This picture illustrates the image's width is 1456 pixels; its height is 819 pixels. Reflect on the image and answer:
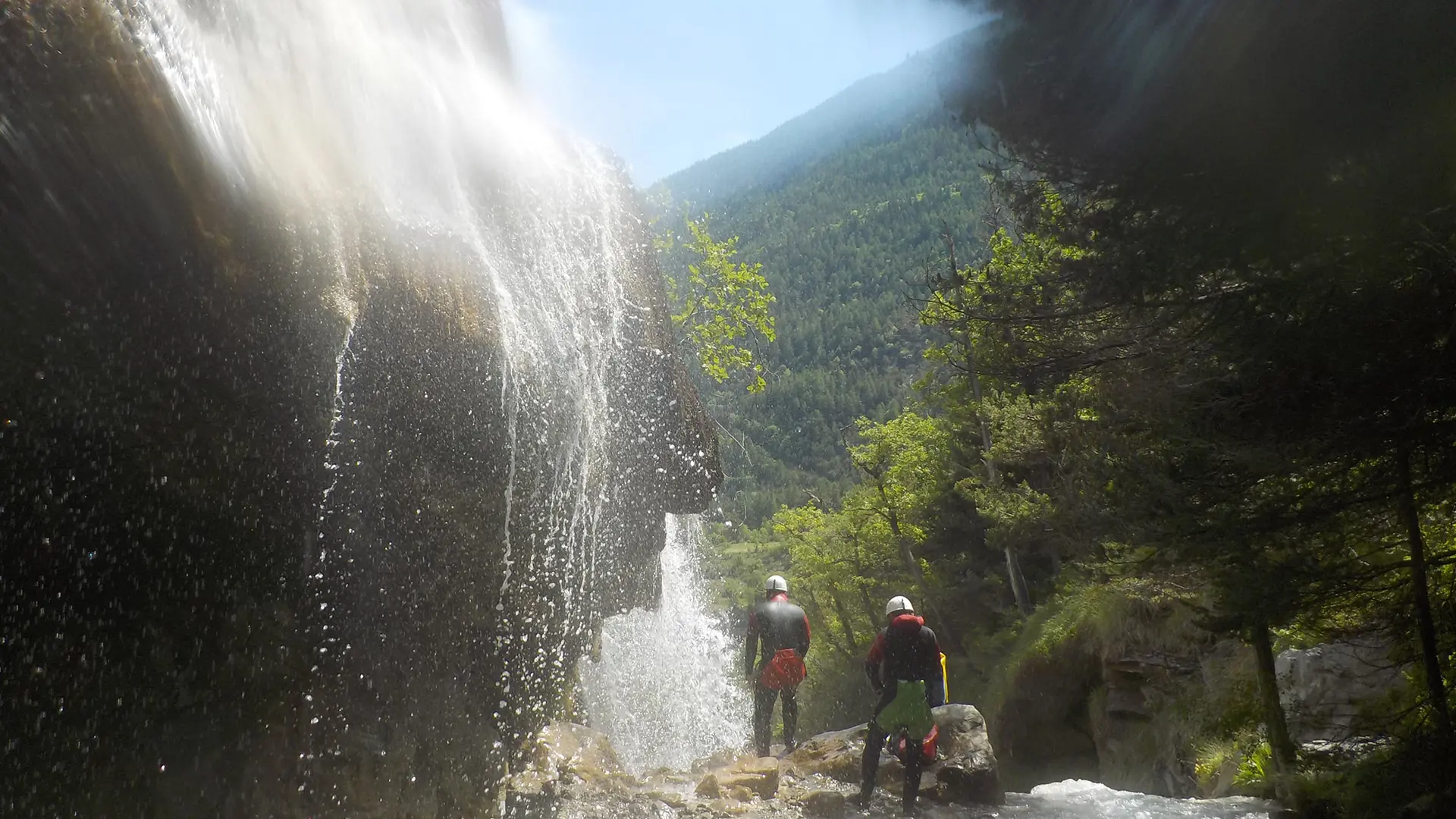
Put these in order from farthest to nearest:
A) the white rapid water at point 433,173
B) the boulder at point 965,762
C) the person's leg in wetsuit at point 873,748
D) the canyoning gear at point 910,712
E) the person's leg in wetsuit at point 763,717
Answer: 1. the person's leg in wetsuit at point 763,717
2. the boulder at point 965,762
3. the person's leg in wetsuit at point 873,748
4. the canyoning gear at point 910,712
5. the white rapid water at point 433,173

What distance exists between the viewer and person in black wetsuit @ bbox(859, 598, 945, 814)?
791 centimetres

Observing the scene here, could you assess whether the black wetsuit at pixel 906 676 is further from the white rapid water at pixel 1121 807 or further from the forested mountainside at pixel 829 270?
the forested mountainside at pixel 829 270

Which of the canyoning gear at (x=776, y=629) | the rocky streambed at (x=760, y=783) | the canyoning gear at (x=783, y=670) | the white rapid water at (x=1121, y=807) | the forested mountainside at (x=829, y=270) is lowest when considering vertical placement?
the white rapid water at (x=1121, y=807)

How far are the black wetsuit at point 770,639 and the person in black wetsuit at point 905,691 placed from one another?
206 centimetres

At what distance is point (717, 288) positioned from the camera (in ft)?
62.6

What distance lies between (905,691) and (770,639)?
8.62 feet

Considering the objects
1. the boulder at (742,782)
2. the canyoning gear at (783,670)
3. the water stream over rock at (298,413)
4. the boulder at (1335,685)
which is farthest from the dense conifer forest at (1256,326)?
the boulder at (742,782)

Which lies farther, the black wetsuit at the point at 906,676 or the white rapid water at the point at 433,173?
the black wetsuit at the point at 906,676

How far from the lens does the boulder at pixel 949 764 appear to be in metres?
8.71

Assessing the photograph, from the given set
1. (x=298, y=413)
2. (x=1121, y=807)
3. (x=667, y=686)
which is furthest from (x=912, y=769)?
(x=667, y=686)

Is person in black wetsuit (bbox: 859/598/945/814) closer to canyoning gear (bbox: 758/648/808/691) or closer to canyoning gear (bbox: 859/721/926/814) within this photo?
canyoning gear (bbox: 859/721/926/814)

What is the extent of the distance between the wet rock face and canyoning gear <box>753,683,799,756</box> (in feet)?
9.13

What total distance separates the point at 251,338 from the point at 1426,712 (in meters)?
8.09

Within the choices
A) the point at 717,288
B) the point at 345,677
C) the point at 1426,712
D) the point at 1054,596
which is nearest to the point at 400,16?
the point at 345,677
